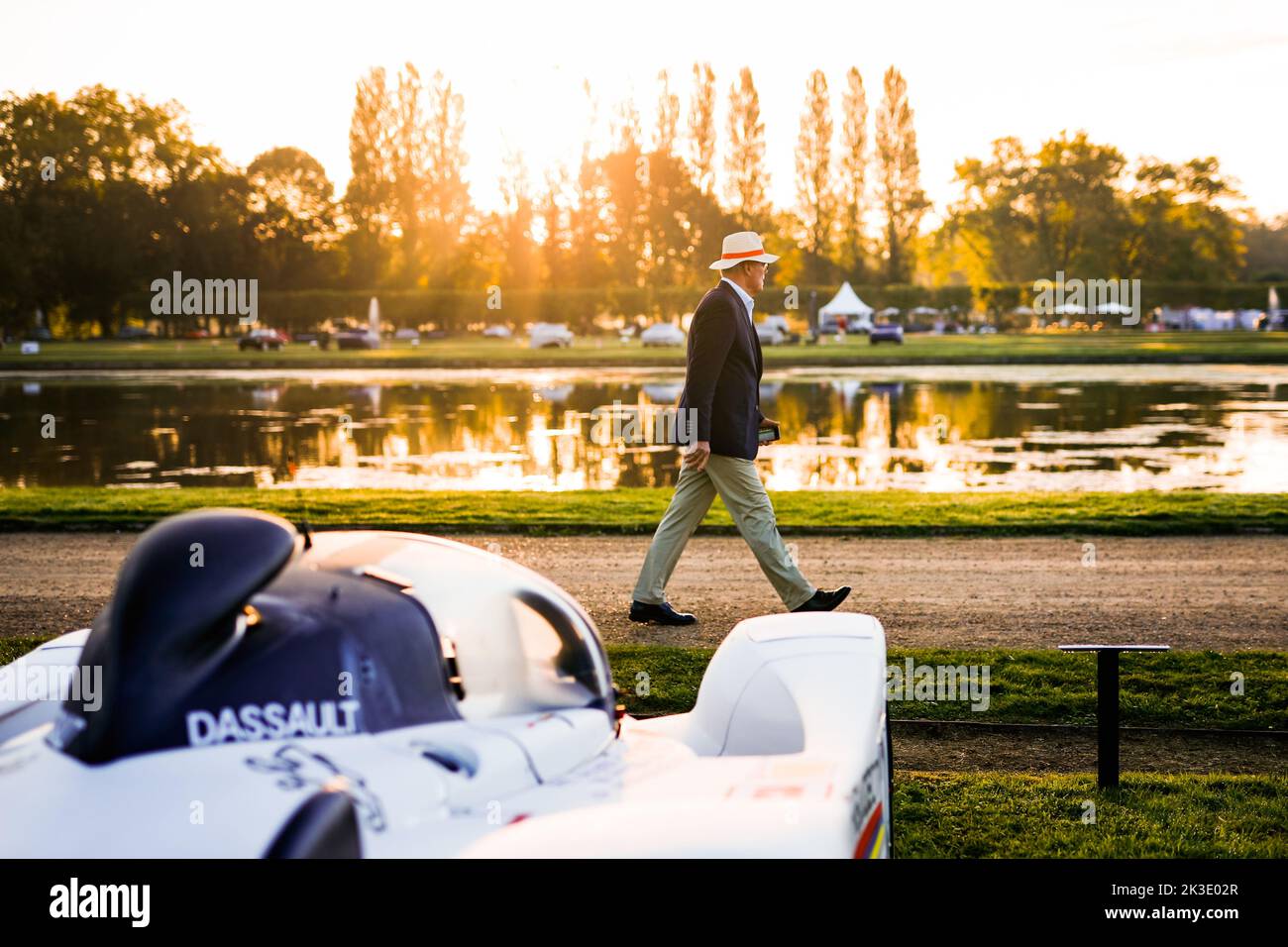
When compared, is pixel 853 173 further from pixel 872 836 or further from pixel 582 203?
pixel 872 836

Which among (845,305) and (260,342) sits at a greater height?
(845,305)

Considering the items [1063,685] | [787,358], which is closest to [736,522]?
[1063,685]

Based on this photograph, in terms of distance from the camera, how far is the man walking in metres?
7.38

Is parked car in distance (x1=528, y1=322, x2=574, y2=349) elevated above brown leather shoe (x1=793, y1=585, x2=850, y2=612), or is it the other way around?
parked car in distance (x1=528, y1=322, x2=574, y2=349)

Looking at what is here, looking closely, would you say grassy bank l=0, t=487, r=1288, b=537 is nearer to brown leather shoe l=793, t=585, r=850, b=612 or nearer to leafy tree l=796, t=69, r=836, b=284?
brown leather shoe l=793, t=585, r=850, b=612

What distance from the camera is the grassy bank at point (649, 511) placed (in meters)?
11.1

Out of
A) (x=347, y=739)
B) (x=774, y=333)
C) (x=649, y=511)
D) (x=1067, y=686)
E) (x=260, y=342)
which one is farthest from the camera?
(x=260, y=342)

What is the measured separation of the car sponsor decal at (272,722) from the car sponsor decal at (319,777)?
0.05 m

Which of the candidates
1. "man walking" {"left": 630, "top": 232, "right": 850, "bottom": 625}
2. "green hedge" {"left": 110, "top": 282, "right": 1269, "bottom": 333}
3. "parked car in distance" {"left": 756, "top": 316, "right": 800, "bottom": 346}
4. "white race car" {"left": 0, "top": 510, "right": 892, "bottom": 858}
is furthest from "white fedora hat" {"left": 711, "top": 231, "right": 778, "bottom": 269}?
"green hedge" {"left": 110, "top": 282, "right": 1269, "bottom": 333}

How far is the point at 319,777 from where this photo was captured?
2398 mm

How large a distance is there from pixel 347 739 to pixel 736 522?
197 inches

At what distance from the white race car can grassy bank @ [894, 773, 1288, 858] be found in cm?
147

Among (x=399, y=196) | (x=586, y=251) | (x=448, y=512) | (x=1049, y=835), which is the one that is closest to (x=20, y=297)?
(x=399, y=196)
